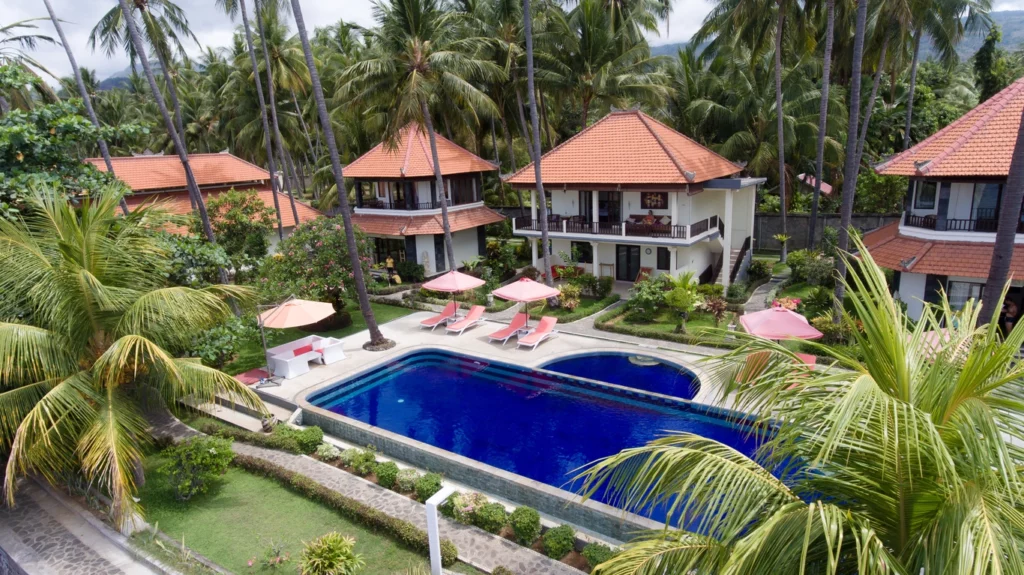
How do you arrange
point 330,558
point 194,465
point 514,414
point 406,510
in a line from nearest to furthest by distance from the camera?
point 330,558 → point 406,510 → point 194,465 → point 514,414

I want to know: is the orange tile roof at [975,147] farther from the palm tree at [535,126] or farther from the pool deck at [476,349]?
the palm tree at [535,126]

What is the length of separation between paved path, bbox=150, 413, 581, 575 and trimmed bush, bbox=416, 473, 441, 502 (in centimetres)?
16

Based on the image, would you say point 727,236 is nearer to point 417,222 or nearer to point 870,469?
point 417,222

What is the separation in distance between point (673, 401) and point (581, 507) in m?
5.49

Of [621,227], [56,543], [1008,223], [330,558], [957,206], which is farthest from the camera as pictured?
[621,227]

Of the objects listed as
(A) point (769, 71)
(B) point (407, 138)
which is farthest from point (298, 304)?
(A) point (769, 71)

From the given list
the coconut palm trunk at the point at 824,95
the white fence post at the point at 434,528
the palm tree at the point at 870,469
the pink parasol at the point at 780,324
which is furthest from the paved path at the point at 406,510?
the coconut palm trunk at the point at 824,95

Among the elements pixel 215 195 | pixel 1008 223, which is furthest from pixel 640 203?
pixel 215 195

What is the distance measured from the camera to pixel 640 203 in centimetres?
2439

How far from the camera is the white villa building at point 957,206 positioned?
16.0 metres

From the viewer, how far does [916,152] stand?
1783 cm

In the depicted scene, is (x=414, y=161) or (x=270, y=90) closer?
(x=270, y=90)

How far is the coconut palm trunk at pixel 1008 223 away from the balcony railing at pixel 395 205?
2151cm

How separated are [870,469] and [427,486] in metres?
8.37
